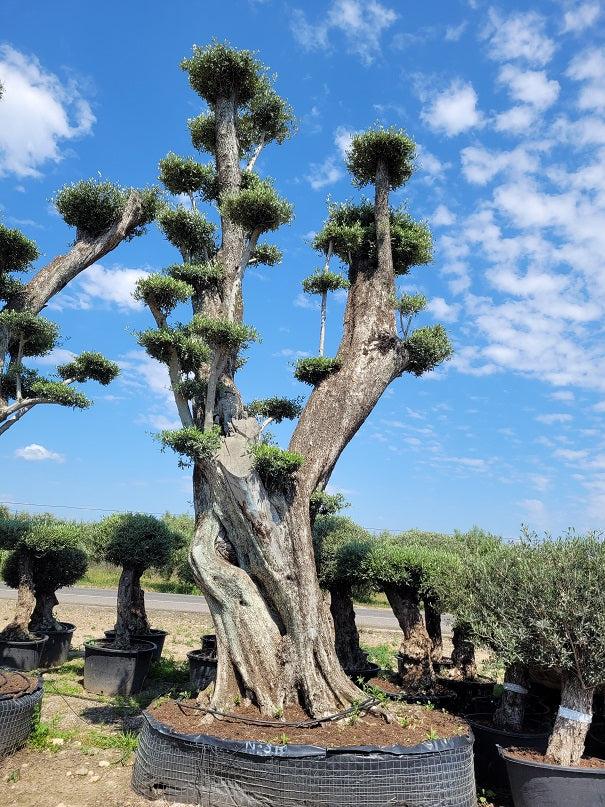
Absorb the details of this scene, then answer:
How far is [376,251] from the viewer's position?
8.49m

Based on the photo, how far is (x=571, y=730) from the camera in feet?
17.7

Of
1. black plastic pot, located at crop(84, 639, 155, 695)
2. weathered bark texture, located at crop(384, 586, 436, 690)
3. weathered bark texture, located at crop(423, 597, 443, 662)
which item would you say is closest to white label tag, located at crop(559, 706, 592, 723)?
weathered bark texture, located at crop(384, 586, 436, 690)

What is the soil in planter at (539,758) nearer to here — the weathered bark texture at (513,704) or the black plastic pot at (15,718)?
the weathered bark texture at (513,704)

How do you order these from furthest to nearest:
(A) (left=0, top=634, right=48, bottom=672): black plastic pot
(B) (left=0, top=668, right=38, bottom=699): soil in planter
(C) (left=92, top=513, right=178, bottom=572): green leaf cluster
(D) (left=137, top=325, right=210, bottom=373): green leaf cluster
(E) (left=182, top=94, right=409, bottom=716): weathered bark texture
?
(C) (left=92, top=513, right=178, bottom=572): green leaf cluster → (A) (left=0, top=634, right=48, bottom=672): black plastic pot → (D) (left=137, top=325, right=210, bottom=373): green leaf cluster → (B) (left=0, top=668, right=38, bottom=699): soil in planter → (E) (left=182, top=94, right=409, bottom=716): weathered bark texture

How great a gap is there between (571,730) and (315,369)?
187 inches

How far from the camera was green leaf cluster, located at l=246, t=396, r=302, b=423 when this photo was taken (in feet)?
26.9

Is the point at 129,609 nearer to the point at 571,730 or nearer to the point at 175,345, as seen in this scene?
the point at 175,345

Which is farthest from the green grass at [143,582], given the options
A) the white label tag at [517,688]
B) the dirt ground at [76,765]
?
the white label tag at [517,688]

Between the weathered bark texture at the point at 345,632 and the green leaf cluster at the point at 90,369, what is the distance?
16.9ft

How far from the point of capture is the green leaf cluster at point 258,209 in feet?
24.2

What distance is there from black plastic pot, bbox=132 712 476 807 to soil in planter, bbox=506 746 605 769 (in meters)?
0.59

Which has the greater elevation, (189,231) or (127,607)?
(189,231)

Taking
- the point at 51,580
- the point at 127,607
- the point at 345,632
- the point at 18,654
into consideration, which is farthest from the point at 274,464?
the point at 51,580

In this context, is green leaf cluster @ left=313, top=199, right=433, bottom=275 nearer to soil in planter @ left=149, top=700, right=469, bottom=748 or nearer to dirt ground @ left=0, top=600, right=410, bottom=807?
soil in planter @ left=149, top=700, right=469, bottom=748
